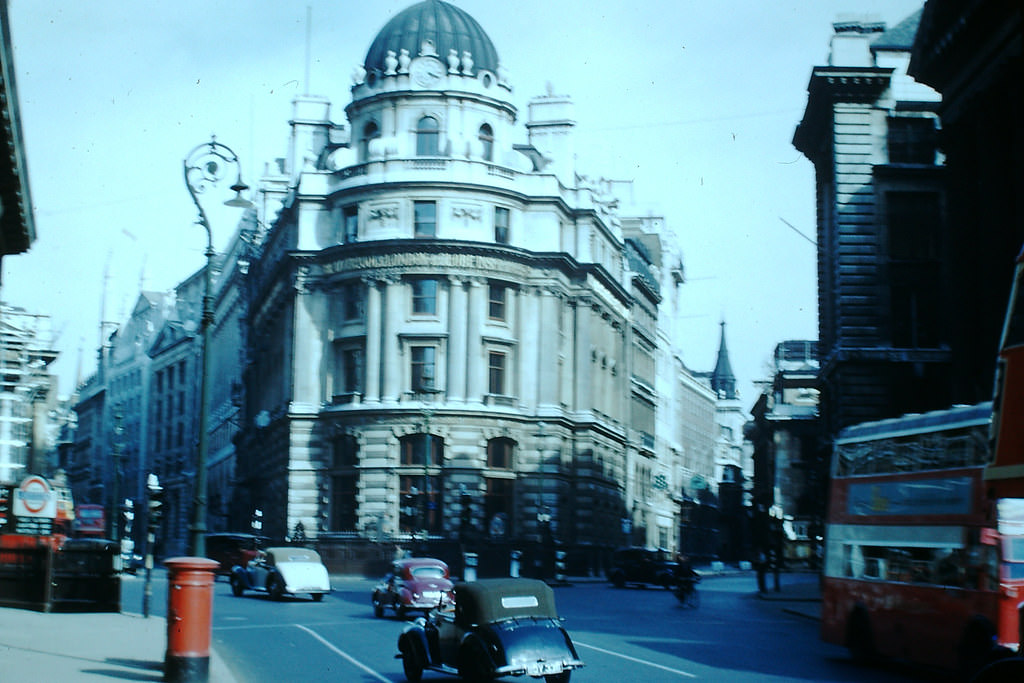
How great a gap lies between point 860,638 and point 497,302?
138 feet

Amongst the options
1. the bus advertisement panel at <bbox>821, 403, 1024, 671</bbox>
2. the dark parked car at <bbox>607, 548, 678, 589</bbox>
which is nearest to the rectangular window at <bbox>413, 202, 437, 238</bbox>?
the dark parked car at <bbox>607, 548, 678, 589</bbox>

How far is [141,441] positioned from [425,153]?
76.7 metres

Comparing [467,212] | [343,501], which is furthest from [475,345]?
[343,501]

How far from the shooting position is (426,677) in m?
18.1

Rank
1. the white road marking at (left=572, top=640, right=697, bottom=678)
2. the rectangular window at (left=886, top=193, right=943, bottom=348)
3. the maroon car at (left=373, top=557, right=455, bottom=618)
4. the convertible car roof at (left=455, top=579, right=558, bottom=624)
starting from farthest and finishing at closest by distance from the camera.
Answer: the rectangular window at (left=886, top=193, right=943, bottom=348) < the maroon car at (left=373, top=557, right=455, bottom=618) < the white road marking at (left=572, top=640, right=697, bottom=678) < the convertible car roof at (left=455, top=579, right=558, bottom=624)

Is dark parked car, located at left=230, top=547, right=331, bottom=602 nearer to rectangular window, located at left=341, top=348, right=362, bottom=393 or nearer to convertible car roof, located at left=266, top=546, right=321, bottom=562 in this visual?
convertible car roof, located at left=266, top=546, right=321, bottom=562

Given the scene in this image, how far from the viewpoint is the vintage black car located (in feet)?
50.7

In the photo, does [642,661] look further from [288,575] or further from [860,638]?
[288,575]

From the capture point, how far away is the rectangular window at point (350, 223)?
6262 cm

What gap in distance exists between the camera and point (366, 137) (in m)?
63.9

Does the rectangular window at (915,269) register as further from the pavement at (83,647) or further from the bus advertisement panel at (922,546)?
the pavement at (83,647)

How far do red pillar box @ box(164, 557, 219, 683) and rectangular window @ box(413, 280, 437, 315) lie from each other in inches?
1734

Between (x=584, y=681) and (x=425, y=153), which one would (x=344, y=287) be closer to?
(x=425, y=153)

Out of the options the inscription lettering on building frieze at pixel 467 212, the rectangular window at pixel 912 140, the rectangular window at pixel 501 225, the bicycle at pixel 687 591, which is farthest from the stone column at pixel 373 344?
the bicycle at pixel 687 591
